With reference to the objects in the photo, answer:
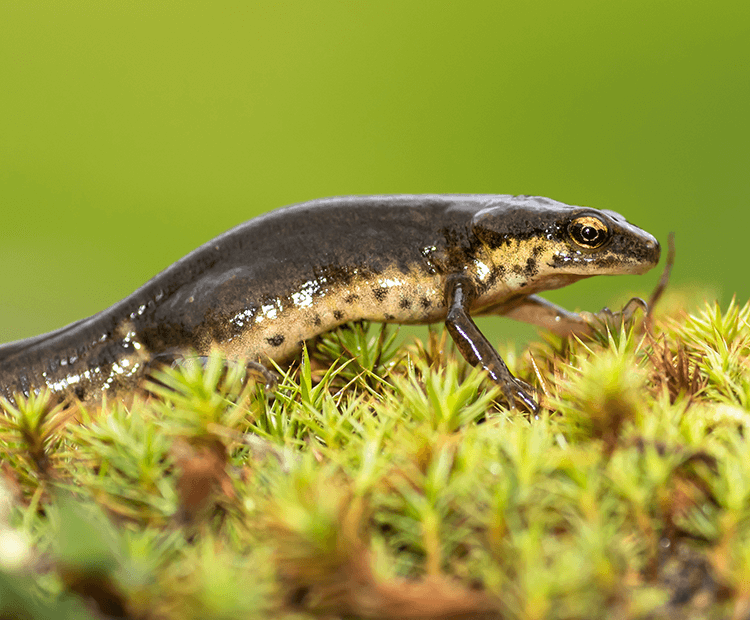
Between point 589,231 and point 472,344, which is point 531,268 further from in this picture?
point 472,344

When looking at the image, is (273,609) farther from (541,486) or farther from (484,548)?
(541,486)

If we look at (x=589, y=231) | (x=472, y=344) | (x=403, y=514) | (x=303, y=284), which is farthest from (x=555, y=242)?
(x=403, y=514)

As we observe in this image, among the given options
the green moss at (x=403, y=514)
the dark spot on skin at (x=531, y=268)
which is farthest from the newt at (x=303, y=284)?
the green moss at (x=403, y=514)

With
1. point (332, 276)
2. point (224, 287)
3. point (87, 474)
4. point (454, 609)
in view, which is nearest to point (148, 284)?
point (224, 287)

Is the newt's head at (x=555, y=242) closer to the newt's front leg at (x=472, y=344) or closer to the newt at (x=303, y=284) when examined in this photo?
the newt at (x=303, y=284)

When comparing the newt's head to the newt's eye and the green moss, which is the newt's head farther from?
the green moss
